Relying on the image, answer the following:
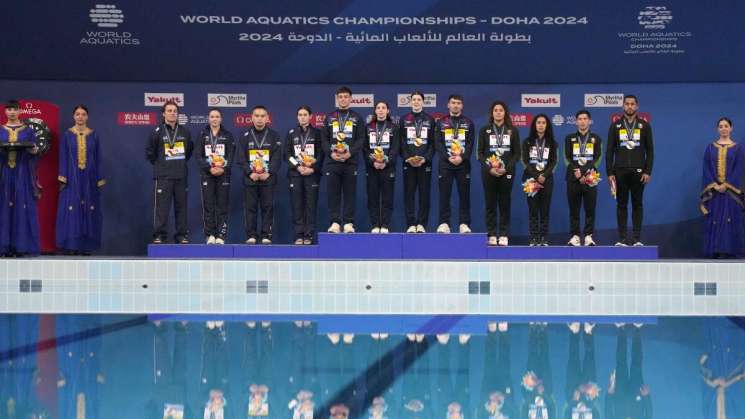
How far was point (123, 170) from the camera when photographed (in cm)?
1040

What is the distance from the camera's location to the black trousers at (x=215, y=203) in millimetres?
8914

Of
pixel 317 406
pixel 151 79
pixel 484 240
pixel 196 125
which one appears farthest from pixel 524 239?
pixel 317 406

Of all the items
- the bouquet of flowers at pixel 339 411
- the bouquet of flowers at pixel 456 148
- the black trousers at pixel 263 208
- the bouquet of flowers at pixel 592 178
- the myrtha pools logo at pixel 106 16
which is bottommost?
the bouquet of flowers at pixel 339 411

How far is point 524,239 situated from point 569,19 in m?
2.65

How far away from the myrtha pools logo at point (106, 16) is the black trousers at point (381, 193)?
330 cm

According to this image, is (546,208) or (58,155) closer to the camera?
(546,208)

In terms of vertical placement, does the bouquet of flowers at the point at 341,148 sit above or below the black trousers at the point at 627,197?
above

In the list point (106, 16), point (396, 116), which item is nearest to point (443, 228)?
point (396, 116)

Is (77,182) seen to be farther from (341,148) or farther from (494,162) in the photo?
(494,162)

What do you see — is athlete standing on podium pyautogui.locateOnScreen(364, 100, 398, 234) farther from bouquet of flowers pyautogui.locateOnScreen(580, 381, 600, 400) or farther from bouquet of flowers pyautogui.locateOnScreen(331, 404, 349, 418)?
bouquet of flowers pyautogui.locateOnScreen(331, 404, 349, 418)

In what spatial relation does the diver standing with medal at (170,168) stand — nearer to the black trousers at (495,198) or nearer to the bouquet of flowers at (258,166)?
the bouquet of flowers at (258,166)

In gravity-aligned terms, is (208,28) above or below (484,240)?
above

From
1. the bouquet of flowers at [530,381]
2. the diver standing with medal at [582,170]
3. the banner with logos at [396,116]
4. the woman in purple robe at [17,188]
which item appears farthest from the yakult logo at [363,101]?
the bouquet of flowers at [530,381]

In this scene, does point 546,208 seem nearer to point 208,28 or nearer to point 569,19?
point 569,19
